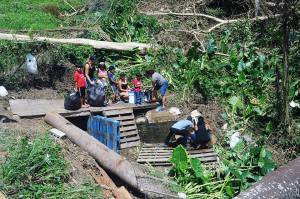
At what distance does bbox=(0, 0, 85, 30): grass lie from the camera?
58.6ft

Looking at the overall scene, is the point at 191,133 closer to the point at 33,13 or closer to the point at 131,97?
the point at 131,97

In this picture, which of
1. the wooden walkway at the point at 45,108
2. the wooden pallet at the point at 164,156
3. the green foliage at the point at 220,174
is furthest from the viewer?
the wooden walkway at the point at 45,108

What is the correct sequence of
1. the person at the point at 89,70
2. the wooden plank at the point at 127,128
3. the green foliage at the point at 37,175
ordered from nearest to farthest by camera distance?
the green foliage at the point at 37,175 → the wooden plank at the point at 127,128 → the person at the point at 89,70

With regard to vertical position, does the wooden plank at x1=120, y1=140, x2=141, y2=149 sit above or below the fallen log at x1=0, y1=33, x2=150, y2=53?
below

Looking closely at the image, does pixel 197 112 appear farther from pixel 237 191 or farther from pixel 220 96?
pixel 237 191

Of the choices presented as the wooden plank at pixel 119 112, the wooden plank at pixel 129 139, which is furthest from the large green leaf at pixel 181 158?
the wooden plank at pixel 119 112

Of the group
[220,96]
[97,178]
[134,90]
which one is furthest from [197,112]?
[97,178]

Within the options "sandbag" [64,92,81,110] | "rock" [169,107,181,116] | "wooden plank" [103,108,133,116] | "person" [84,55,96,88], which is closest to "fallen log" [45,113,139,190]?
"sandbag" [64,92,81,110]

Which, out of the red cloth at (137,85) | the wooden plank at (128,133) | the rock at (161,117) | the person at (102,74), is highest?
the person at (102,74)

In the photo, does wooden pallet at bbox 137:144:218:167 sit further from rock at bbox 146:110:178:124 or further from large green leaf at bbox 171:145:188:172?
rock at bbox 146:110:178:124

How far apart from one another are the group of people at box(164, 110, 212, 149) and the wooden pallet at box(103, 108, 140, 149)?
2.89 feet

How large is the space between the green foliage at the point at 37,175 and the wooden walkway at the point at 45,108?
2991 mm

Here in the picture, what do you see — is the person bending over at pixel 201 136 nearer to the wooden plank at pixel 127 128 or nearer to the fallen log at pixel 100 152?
the wooden plank at pixel 127 128

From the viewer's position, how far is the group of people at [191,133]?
1320 cm
